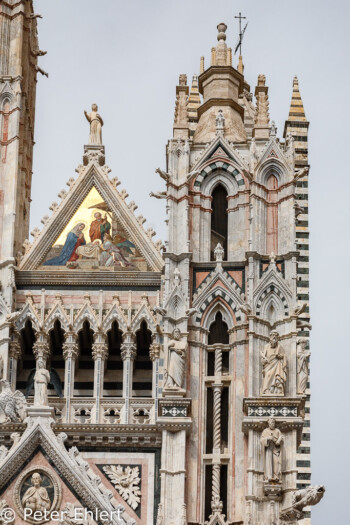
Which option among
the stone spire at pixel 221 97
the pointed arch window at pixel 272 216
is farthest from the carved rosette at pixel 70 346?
the stone spire at pixel 221 97

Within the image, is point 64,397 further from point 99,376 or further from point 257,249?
point 257,249

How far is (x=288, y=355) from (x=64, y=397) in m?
3.57

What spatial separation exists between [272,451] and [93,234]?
532 cm

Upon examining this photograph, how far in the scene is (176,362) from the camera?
30547 mm

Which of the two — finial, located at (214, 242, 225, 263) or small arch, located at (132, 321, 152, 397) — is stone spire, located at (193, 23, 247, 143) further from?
small arch, located at (132, 321, 152, 397)

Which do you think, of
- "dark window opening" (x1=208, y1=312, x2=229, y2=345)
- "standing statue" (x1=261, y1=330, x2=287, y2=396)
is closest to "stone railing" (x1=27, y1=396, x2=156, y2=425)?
"dark window opening" (x1=208, y1=312, x2=229, y2=345)

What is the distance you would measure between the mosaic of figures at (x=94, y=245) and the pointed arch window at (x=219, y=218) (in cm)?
121

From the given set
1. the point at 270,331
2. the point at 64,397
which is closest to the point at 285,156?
the point at 270,331

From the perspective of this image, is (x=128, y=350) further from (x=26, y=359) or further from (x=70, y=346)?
(x=26, y=359)

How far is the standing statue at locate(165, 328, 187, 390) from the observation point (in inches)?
1197

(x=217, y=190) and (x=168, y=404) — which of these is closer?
(x=168, y=404)

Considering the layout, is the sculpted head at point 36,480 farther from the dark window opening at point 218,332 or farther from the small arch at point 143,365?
the dark window opening at point 218,332

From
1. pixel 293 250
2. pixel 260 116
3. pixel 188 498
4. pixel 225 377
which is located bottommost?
pixel 188 498

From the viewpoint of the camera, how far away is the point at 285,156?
32.6 metres
